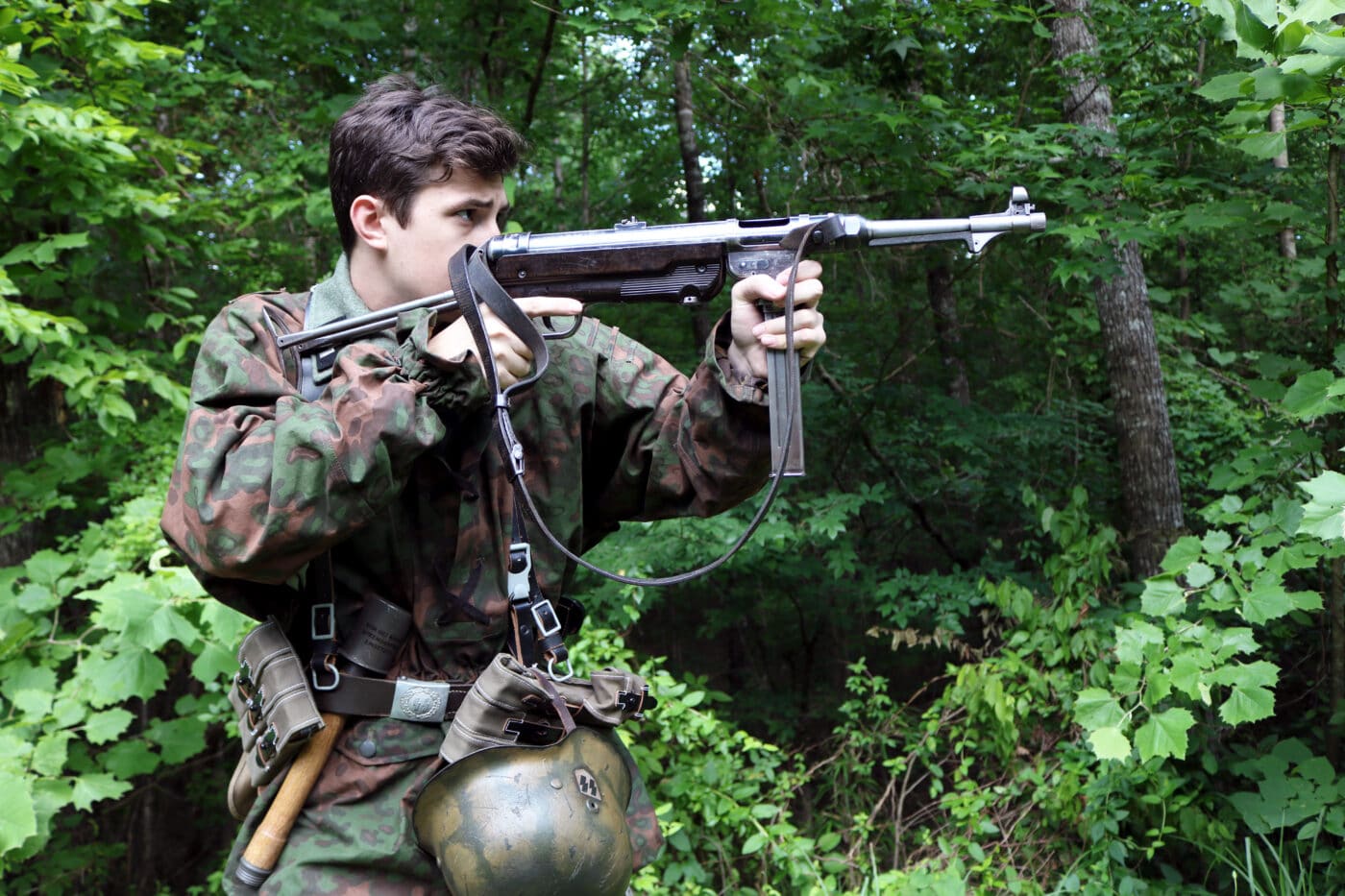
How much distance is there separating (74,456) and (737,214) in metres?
3.64

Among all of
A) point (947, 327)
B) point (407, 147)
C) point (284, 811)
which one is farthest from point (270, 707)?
point (947, 327)

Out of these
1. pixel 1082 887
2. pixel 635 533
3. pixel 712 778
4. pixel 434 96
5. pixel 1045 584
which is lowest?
pixel 1082 887

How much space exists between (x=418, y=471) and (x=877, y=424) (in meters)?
4.16

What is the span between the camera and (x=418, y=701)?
1.82 meters

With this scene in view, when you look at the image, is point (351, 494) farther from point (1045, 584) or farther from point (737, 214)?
point (737, 214)

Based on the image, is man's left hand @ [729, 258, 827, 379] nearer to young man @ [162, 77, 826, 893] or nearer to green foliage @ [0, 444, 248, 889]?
young man @ [162, 77, 826, 893]

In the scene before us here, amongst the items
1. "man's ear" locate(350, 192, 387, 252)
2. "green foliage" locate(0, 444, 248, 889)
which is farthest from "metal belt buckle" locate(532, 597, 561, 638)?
"green foliage" locate(0, 444, 248, 889)

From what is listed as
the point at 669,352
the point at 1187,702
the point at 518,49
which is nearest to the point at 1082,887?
the point at 1187,702

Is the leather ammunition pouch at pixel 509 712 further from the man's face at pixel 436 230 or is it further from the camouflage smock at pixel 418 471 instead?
the man's face at pixel 436 230

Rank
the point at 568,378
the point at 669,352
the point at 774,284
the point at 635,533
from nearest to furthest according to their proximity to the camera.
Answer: the point at 774,284, the point at 568,378, the point at 635,533, the point at 669,352

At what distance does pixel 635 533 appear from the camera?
4656 mm

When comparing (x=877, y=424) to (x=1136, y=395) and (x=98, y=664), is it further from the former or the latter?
(x=98, y=664)

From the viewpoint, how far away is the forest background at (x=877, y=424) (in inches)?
133

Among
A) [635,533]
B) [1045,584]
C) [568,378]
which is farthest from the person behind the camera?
[1045,584]
